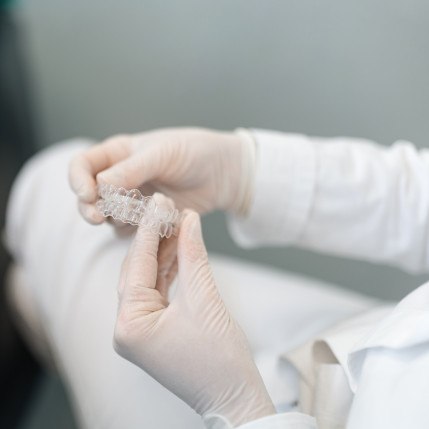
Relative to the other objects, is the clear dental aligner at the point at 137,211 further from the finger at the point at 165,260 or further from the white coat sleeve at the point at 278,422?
the white coat sleeve at the point at 278,422

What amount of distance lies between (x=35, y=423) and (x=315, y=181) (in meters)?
0.76

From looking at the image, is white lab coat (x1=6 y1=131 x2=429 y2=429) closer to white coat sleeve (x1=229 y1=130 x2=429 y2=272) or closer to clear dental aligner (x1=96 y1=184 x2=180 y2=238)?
white coat sleeve (x1=229 y1=130 x2=429 y2=272)

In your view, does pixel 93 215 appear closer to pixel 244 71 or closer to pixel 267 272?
pixel 267 272

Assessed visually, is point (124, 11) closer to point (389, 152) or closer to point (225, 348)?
point (389, 152)

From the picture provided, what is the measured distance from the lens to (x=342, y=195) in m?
0.66

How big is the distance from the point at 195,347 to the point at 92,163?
10.1 inches

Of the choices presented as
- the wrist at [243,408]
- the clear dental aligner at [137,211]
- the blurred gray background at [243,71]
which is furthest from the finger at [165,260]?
the blurred gray background at [243,71]

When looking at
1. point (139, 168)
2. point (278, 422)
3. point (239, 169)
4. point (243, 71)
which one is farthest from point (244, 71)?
point (278, 422)

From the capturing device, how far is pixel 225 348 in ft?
1.41

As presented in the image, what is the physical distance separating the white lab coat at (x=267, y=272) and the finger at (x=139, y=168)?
0.13 metres

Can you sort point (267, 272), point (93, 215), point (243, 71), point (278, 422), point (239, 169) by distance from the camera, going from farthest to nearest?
point (243, 71) → point (267, 272) → point (239, 169) → point (93, 215) → point (278, 422)

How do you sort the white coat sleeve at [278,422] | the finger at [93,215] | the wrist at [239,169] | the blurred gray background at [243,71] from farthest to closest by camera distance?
the blurred gray background at [243,71], the wrist at [239,169], the finger at [93,215], the white coat sleeve at [278,422]

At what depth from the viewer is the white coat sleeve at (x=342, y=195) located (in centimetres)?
65

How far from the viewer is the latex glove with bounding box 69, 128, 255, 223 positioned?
536 mm
